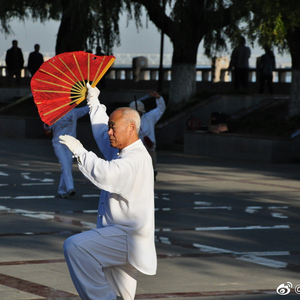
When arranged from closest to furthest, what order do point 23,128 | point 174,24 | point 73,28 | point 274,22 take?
point 274,22, point 174,24, point 73,28, point 23,128

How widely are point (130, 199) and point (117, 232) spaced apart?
9.9 inches

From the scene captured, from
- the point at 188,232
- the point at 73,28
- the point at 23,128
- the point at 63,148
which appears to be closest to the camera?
the point at 188,232

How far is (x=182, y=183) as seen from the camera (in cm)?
1402

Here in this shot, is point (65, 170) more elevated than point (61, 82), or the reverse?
point (61, 82)

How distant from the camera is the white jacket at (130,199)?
4805 millimetres

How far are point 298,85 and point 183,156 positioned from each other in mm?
3905

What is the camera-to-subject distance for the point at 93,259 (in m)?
4.91

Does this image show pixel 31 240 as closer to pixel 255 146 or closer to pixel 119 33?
pixel 255 146

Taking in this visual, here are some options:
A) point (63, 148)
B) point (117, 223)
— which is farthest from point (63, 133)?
point (117, 223)

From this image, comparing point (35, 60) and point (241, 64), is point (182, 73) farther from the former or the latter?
point (35, 60)

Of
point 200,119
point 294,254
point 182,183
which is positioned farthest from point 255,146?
point 294,254

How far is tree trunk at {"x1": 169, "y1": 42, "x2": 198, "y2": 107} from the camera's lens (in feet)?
75.2

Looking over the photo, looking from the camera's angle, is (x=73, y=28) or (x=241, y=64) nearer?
(x=73, y=28)

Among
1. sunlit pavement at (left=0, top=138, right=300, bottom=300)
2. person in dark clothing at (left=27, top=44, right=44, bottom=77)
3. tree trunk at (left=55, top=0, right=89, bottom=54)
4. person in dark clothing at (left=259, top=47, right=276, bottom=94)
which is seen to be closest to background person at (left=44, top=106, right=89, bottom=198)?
sunlit pavement at (left=0, top=138, right=300, bottom=300)
